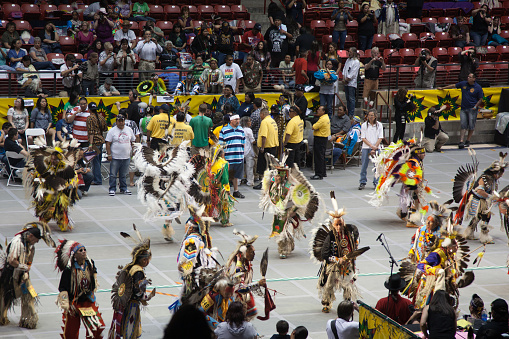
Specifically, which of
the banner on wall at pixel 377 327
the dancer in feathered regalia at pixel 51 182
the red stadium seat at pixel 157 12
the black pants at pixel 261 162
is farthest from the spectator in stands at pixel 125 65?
the banner on wall at pixel 377 327

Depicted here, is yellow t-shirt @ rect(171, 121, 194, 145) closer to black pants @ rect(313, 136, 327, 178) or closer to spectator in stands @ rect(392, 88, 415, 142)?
black pants @ rect(313, 136, 327, 178)

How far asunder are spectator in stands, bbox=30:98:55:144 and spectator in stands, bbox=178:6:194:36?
5.27 m

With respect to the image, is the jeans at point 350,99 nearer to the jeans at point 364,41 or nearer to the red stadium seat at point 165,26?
the jeans at point 364,41

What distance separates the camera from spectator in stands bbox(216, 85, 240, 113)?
17625 mm

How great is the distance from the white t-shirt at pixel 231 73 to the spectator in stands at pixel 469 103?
6019mm

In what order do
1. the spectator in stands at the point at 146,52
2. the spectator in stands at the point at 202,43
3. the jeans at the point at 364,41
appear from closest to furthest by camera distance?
the spectator in stands at the point at 146,52 → the spectator in stands at the point at 202,43 → the jeans at the point at 364,41

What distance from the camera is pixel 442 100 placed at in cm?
2100

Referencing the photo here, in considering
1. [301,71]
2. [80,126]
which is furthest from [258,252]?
[301,71]

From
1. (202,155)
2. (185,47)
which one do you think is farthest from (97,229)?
(185,47)

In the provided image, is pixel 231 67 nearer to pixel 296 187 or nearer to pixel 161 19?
pixel 161 19

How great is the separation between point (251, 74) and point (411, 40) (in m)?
5.95

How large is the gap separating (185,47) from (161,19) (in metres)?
1.75

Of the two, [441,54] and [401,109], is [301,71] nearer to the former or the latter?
[401,109]

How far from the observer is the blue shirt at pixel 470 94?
20391mm
